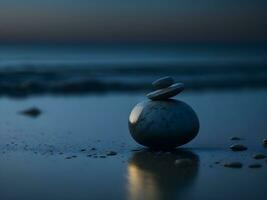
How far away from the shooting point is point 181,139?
29.6ft

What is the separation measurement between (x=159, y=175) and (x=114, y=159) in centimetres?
124

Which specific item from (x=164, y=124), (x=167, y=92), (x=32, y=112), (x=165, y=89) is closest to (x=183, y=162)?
(x=164, y=124)

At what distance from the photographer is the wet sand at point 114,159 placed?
6.86 metres

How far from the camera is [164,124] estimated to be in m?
8.88

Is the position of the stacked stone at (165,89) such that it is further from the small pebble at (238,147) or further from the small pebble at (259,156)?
the small pebble at (259,156)

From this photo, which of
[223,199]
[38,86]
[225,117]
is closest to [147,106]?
[223,199]

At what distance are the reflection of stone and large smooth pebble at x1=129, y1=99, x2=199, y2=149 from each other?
Result: 0.18 meters

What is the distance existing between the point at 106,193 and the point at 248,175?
1791 millimetres

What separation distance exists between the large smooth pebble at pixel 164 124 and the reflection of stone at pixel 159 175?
0.18 metres

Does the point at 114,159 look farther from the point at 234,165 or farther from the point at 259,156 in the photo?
the point at 259,156

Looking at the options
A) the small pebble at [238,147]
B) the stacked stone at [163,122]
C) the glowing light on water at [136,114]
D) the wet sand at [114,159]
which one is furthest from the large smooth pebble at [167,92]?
the small pebble at [238,147]

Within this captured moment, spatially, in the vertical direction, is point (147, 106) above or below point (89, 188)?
above

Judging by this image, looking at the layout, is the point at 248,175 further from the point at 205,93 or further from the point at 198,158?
the point at 205,93

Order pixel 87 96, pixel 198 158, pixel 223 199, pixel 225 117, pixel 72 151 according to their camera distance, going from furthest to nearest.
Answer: pixel 87 96 → pixel 225 117 → pixel 72 151 → pixel 198 158 → pixel 223 199
